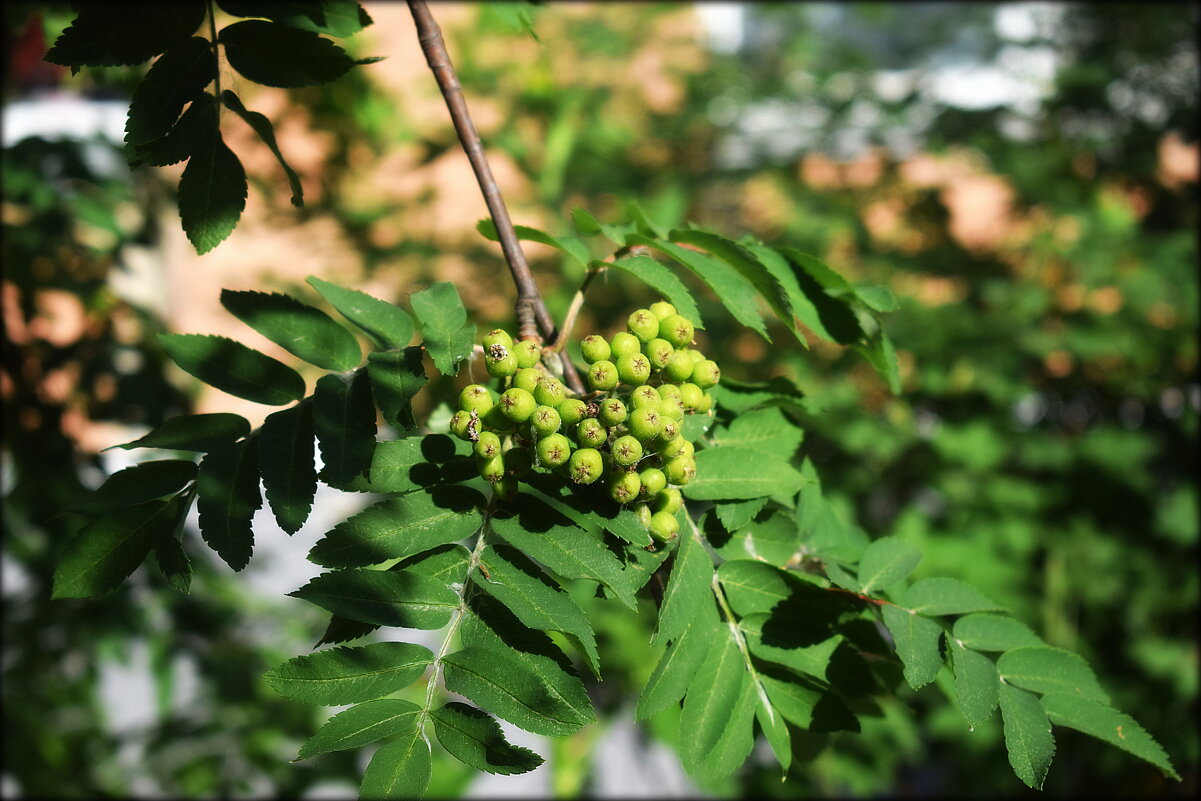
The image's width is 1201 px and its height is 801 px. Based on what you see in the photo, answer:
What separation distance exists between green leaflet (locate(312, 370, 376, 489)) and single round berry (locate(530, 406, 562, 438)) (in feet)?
0.57

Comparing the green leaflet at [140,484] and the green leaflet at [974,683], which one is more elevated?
the green leaflet at [140,484]

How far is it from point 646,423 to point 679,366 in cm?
11

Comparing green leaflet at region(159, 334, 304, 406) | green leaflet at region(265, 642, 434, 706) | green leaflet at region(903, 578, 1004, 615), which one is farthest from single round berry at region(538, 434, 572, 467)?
green leaflet at region(903, 578, 1004, 615)

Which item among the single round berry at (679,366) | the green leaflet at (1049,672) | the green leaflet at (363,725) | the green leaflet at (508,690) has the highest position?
the single round berry at (679,366)

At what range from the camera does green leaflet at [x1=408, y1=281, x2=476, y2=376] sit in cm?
89

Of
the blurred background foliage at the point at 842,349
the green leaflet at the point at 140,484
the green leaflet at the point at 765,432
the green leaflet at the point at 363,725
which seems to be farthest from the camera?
the blurred background foliage at the point at 842,349

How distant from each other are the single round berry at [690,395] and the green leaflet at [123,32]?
2.02 ft

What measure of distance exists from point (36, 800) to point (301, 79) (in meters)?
2.24

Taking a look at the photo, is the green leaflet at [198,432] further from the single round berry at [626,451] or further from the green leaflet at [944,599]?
the green leaflet at [944,599]

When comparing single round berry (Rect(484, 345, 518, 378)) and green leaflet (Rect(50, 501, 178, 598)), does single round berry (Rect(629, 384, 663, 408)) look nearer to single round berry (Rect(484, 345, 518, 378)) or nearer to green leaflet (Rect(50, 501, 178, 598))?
single round berry (Rect(484, 345, 518, 378))

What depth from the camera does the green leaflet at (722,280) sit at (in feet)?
3.10

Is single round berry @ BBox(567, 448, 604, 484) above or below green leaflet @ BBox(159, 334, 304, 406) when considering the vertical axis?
below

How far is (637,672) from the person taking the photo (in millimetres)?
2758

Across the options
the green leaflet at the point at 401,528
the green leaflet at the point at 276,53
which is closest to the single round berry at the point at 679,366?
the green leaflet at the point at 401,528
